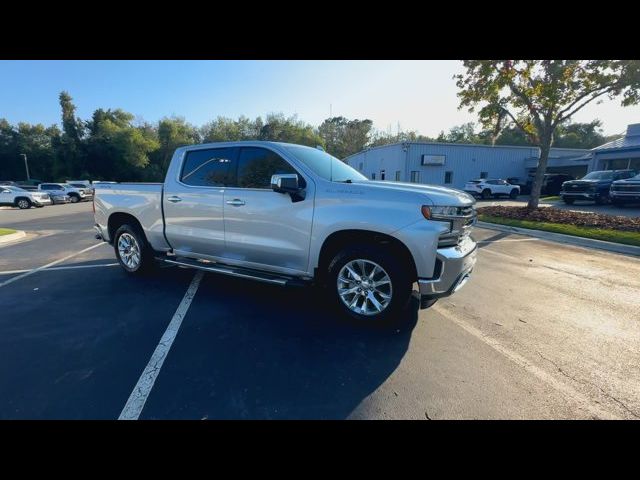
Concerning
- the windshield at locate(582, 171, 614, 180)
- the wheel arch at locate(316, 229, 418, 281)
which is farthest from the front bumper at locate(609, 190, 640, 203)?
the wheel arch at locate(316, 229, 418, 281)

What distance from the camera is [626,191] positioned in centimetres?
1466

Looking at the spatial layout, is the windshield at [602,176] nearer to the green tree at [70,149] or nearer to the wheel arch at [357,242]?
the wheel arch at [357,242]

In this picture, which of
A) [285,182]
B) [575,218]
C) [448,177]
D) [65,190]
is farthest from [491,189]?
[65,190]

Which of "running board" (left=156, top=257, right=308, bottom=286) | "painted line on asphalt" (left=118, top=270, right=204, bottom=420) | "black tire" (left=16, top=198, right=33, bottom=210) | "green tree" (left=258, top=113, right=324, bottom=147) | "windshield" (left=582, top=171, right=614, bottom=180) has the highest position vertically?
"green tree" (left=258, top=113, right=324, bottom=147)

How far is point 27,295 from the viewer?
4473 mm

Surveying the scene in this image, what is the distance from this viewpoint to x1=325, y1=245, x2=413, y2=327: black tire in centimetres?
320

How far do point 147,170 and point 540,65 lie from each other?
56289mm

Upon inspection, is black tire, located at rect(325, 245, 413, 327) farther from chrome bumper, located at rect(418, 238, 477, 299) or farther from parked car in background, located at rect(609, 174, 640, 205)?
parked car in background, located at rect(609, 174, 640, 205)

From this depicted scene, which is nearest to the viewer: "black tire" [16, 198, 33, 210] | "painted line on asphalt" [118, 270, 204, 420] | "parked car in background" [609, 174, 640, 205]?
"painted line on asphalt" [118, 270, 204, 420]

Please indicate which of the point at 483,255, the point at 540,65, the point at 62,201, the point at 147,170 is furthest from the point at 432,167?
the point at 147,170

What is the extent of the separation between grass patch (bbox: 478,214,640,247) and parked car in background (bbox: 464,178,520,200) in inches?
494

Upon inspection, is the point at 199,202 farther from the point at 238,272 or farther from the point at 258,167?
the point at 238,272

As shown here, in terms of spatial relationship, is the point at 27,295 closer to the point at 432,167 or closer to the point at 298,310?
the point at 298,310

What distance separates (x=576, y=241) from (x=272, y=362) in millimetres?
9491
